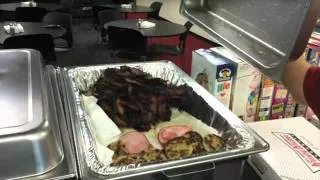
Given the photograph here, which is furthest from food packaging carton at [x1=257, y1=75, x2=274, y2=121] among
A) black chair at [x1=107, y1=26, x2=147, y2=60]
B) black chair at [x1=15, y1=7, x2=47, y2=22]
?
black chair at [x1=15, y1=7, x2=47, y2=22]

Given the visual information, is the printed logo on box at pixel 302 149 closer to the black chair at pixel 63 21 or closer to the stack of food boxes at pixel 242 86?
the stack of food boxes at pixel 242 86

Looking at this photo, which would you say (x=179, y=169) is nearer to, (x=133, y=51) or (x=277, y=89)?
(x=277, y=89)

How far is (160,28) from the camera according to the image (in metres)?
2.85

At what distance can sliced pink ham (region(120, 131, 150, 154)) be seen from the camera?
87cm

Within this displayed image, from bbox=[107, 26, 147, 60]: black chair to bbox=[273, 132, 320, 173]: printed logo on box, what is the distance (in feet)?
5.67

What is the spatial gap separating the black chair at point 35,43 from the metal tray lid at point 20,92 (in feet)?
4.20

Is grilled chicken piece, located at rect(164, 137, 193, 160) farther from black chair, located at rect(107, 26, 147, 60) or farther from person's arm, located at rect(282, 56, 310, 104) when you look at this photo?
black chair, located at rect(107, 26, 147, 60)

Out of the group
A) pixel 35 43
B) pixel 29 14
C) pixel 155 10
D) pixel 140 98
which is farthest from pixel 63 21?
pixel 140 98

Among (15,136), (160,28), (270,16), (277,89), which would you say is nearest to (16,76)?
(15,136)

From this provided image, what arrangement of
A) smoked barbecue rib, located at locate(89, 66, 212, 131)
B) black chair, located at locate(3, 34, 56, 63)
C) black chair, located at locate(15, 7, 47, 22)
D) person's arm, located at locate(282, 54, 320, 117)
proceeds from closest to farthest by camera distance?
person's arm, located at locate(282, 54, 320, 117), smoked barbecue rib, located at locate(89, 66, 212, 131), black chair, located at locate(3, 34, 56, 63), black chair, located at locate(15, 7, 47, 22)

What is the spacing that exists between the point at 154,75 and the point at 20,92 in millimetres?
608

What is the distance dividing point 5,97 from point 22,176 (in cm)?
21

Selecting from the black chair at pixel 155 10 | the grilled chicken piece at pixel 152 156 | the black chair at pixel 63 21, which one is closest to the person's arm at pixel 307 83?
the grilled chicken piece at pixel 152 156

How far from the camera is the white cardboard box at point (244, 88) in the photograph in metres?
1.10
